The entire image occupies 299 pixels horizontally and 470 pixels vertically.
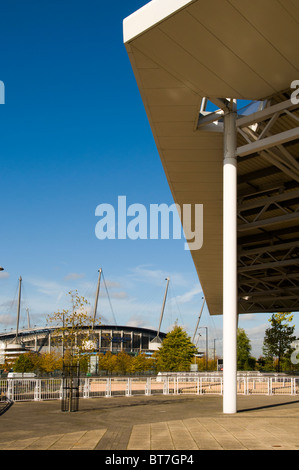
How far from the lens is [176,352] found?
6053 cm

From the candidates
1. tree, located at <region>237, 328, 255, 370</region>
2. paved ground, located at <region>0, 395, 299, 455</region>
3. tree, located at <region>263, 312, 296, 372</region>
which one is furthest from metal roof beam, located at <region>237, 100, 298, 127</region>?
tree, located at <region>237, 328, 255, 370</region>

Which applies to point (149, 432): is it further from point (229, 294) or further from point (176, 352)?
point (176, 352)

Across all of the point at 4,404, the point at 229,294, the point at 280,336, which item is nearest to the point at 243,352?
the point at 280,336

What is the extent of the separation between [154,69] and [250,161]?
8.43 metres

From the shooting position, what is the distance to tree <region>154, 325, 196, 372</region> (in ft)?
196

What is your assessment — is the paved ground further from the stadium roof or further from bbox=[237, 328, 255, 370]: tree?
bbox=[237, 328, 255, 370]: tree

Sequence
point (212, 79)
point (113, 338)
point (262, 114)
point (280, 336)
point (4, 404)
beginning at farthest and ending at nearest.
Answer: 1. point (113, 338)
2. point (280, 336)
3. point (4, 404)
4. point (262, 114)
5. point (212, 79)

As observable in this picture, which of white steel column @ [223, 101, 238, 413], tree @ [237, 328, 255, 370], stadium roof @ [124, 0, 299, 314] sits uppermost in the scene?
stadium roof @ [124, 0, 299, 314]

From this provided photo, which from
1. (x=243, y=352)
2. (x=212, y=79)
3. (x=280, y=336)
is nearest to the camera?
(x=212, y=79)

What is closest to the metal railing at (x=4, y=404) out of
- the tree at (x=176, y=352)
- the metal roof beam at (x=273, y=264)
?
the metal roof beam at (x=273, y=264)

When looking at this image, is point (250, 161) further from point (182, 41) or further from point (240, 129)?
point (182, 41)

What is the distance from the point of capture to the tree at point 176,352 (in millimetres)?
59669

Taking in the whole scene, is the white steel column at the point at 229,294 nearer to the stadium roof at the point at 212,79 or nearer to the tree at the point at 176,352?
the stadium roof at the point at 212,79
